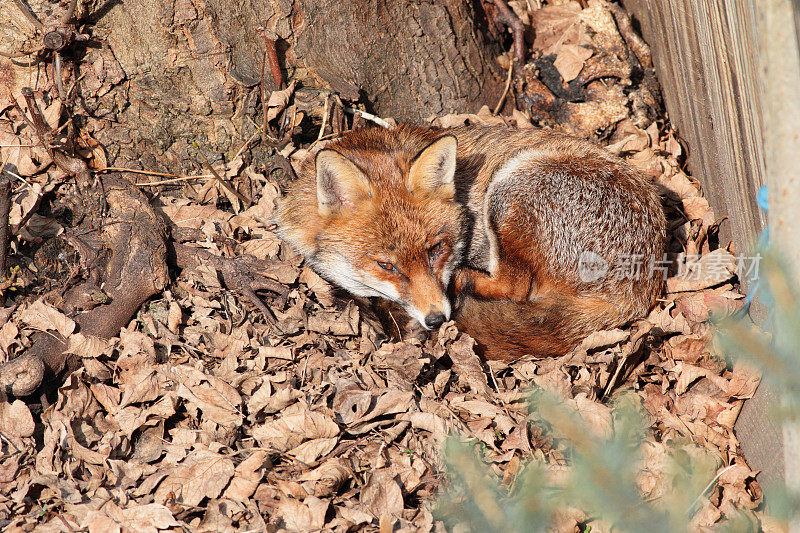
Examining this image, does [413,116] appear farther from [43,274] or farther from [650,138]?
[43,274]

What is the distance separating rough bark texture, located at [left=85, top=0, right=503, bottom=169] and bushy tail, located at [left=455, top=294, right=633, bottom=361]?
2033 mm

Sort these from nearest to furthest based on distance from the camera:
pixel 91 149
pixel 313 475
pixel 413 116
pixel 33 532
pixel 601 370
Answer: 1. pixel 33 532
2. pixel 313 475
3. pixel 601 370
4. pixel 91 149
5. pixel 413 116

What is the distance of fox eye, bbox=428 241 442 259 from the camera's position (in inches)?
144

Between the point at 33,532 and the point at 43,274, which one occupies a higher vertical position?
the point at 43,274

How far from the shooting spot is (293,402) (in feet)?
10.2

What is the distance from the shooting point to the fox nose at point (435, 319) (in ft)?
11.3

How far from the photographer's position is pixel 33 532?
8.29 feet

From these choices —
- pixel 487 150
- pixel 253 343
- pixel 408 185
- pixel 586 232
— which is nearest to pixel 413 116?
pixel 487 150

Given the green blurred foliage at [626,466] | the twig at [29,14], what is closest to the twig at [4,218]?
the twig at [29,14]

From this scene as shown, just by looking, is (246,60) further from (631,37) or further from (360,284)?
(631,37)

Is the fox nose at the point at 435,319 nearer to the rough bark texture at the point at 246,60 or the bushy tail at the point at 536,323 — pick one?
the bushy tail at the point at 536,323

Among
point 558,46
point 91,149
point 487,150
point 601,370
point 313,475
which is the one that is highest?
point 91,149

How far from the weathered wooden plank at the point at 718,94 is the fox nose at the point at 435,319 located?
176 cm

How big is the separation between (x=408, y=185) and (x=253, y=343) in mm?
1371
